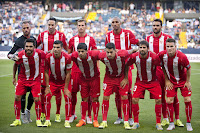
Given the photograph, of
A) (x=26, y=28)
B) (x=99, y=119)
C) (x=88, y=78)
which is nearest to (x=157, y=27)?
(x=88, y=78)

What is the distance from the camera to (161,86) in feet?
24.4

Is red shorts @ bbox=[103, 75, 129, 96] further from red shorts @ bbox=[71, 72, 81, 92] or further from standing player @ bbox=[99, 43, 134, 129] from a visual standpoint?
red shorts @ bbox=[71, 72, 81, 92]

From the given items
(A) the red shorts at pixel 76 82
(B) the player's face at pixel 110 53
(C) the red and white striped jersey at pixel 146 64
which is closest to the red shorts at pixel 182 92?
(C) the red and white striped jersey at pixel 146 64

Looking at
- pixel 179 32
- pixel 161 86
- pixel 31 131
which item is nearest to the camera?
pixel 31 131

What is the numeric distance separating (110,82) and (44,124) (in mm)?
1635

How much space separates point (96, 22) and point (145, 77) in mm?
28278

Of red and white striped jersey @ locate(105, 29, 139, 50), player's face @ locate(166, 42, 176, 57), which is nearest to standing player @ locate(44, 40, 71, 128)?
red and white striped jersey @ locate(105, 29, 139, 50)

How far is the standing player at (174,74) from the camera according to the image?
22.3ft

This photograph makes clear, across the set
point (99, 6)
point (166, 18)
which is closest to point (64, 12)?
point (99, 6)

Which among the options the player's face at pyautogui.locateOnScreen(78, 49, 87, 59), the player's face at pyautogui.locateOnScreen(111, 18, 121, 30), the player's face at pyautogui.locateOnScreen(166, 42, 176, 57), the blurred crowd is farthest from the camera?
the blurred crowd

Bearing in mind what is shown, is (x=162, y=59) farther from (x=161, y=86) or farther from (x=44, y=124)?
(x=44, y=124)

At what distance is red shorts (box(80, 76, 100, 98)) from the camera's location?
720 centimetres

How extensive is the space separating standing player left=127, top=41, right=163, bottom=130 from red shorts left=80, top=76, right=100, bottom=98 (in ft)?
2.65

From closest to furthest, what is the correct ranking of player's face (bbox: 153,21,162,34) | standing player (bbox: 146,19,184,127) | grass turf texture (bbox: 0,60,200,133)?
1. grass turf texture (bbox: 0,60,200,133)
2. standing player (bbox: 146,19,184,127)
3. player's face (bbox: 153,21,162,34)
